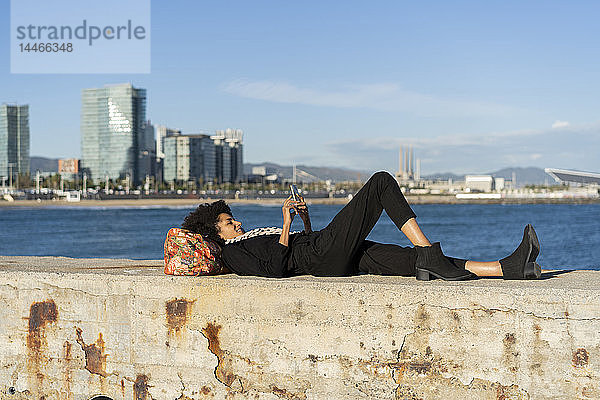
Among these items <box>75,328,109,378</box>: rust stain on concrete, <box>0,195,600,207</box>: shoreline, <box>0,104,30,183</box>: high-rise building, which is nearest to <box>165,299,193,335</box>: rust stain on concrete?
<box>75,328,109,378</box>: rust stain on concrete

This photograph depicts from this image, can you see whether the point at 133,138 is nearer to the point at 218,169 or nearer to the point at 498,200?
the point at 218,169

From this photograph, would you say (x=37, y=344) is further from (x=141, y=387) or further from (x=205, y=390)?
(x=205, y=390)

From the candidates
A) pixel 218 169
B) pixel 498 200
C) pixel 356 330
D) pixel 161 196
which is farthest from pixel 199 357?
pixel 218 169

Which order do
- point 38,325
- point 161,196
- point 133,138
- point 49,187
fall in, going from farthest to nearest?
point 133,138, point 49,187, point 161,196, point 38,325

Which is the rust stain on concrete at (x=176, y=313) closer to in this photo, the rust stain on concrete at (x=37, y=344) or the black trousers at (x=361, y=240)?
the black trousers at (x=361, y=240)

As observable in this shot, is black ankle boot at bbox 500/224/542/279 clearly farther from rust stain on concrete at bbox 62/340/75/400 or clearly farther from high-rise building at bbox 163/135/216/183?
high-rise building at bbox 163/135/216/183

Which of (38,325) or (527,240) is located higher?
(527,240)

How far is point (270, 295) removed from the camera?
3.81 meters

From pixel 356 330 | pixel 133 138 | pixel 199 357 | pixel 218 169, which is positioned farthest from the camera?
pixel 218 169

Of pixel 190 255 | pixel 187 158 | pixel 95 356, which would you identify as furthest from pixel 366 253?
pixel 187 158

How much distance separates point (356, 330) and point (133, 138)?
17028 centimetres

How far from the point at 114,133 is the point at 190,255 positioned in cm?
17367

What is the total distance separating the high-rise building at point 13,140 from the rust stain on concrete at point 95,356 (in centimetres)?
17756

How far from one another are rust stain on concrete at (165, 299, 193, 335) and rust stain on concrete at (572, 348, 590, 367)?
2099 millimetres
